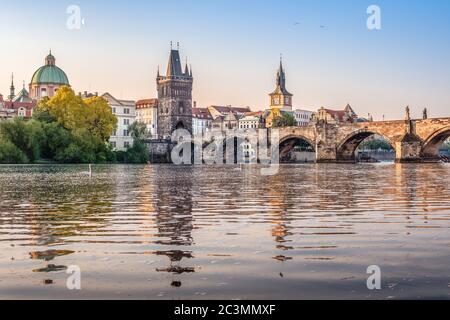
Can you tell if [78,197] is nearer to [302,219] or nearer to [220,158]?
[302,219]

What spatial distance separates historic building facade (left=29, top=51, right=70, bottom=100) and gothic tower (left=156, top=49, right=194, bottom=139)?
19659mm

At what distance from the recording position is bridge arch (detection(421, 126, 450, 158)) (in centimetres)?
7044

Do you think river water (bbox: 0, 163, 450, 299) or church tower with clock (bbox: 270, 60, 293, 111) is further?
church tower with clock (bbox: 270, 60, 293, 111)

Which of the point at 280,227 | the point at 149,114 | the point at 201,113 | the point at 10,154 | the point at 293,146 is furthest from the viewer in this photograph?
the point at 201,113

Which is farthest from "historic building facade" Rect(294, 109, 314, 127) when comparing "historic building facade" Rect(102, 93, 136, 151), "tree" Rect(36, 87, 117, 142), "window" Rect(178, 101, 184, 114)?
"tree" Rect(36, 87, 117, 142)

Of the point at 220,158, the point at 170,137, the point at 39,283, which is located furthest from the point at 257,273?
the point at 170,137

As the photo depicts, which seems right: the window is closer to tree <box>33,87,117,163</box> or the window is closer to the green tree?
tree <box>33,87,117,163</box>

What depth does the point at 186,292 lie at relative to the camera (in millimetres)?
6016

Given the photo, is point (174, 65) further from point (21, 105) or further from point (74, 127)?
point (74, 127)

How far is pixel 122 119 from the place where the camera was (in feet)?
374

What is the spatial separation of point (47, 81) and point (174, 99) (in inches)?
971

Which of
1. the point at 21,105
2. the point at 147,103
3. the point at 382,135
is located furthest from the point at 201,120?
the point at 382,135

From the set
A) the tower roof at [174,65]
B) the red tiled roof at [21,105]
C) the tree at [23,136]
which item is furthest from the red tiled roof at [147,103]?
the tree at [23,136]
